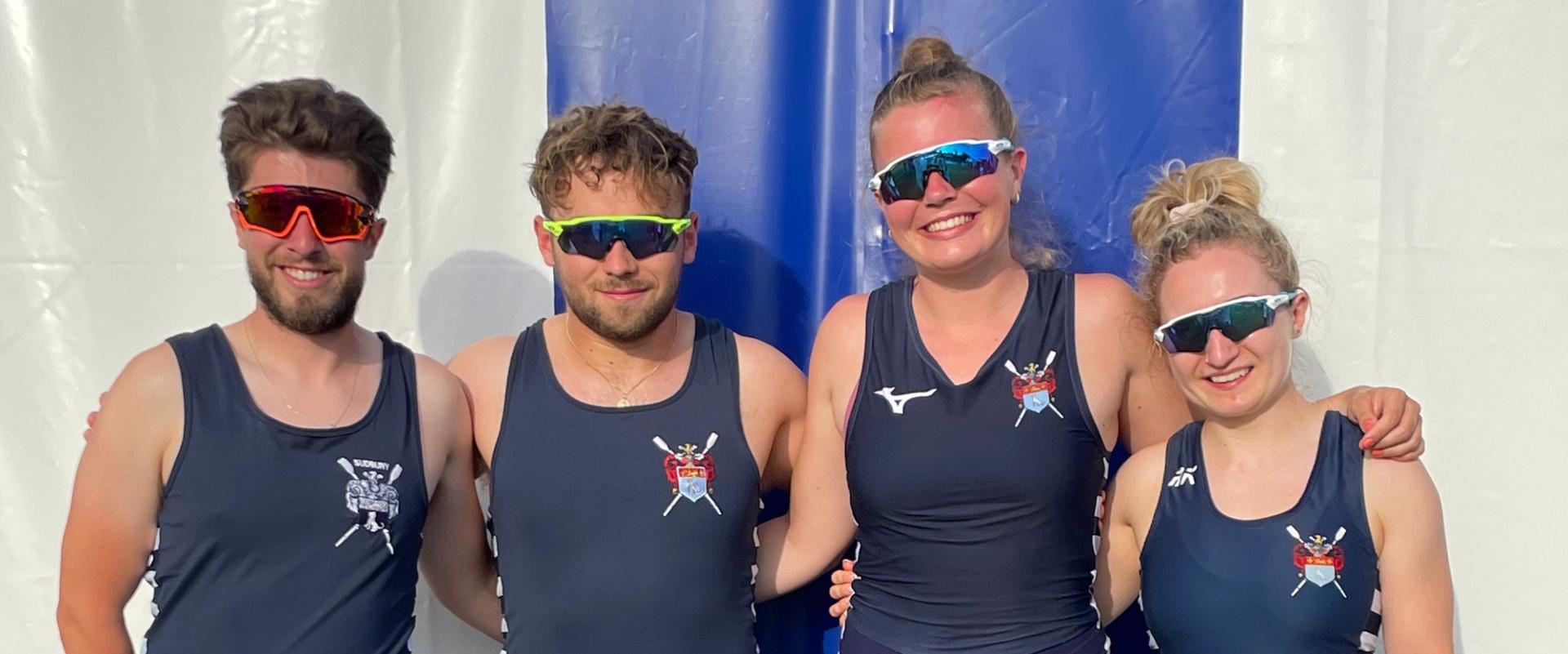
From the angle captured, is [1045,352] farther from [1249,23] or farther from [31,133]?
[31,133]

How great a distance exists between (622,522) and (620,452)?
15cm

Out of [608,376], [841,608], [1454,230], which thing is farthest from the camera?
[1454,230]

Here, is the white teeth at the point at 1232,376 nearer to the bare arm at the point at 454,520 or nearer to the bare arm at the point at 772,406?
the bare arm at the point at 772,406

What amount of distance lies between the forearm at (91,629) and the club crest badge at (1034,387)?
1840 millimetres

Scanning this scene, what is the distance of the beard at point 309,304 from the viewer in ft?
6.42

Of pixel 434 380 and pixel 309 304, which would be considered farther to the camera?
pixel 434 380

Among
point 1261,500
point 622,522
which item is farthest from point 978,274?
point 622,522

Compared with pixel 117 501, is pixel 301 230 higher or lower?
higher

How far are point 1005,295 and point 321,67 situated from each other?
2.00 metres

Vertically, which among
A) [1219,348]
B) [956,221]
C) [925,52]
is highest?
[925,52]

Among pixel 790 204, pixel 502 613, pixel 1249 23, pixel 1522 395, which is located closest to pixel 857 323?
pixel 790 204

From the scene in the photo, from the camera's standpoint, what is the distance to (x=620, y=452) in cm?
212

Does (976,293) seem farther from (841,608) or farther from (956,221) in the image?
(841,608)

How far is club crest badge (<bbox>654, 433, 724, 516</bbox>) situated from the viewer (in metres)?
2.12
